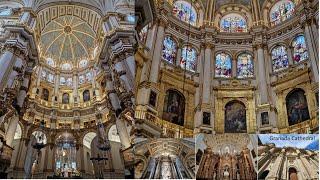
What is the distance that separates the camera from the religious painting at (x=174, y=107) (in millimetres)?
8594

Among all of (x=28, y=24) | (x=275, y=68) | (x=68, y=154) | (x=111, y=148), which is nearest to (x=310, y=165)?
(x=275, y=68)

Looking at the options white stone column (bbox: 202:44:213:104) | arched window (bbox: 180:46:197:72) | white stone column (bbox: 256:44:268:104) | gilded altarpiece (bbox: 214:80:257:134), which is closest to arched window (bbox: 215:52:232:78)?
white stone column (bbox: 202:44:213:104)

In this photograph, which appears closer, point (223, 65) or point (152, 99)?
point (152, 99)

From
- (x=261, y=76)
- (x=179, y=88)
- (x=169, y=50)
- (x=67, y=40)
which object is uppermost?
(x=169, y=50)

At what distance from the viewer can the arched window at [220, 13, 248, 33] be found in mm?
9516

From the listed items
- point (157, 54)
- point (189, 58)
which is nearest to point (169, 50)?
point (157, 54)

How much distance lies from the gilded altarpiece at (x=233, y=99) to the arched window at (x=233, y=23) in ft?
3.89

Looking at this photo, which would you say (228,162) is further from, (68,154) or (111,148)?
(68,154)

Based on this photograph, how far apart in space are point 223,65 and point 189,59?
0.65 meters

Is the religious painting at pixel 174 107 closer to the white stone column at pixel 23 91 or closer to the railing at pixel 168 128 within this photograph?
the railing at pixel 168 128

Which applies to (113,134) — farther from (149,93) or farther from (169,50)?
(169,50)

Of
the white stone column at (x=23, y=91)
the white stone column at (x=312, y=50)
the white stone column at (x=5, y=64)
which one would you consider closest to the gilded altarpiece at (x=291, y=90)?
the white stone column at (x=312, y=50)

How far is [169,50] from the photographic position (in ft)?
30.4

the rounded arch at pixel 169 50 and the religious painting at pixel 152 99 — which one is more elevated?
the rounded arch at pixel 169 50
